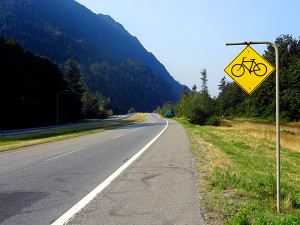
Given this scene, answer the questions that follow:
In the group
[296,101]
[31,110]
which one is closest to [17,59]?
[31,110]

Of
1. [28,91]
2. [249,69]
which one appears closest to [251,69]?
[249,69]

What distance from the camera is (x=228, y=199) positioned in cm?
507

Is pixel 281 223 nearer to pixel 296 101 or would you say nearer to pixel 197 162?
pixel 197 162

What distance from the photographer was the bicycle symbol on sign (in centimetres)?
477

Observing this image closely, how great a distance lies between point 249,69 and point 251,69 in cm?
4

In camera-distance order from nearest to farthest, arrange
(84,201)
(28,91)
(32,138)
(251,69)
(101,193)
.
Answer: (251,69), (84,201), (101,193), (32,138), (28,91)

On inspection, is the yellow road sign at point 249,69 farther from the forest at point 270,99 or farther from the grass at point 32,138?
the forest at point 270,99

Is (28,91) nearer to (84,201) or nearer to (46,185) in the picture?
(46,185)

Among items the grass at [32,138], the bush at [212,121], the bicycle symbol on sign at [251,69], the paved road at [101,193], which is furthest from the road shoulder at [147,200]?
the bush at [212,121]

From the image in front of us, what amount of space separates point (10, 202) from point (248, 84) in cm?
549

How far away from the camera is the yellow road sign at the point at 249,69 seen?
476 cm

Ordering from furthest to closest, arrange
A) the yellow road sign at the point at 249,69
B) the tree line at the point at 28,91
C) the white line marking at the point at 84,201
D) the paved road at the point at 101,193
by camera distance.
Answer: the tree line at the point at 28,91 < the yellow road sign at the point at 249,69 < the paved road at the point at 101,193 < the white line marking at the point at 84,201

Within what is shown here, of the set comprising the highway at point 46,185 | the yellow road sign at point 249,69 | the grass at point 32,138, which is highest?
the yellow road sign at point 249,69

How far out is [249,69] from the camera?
4.94 m
